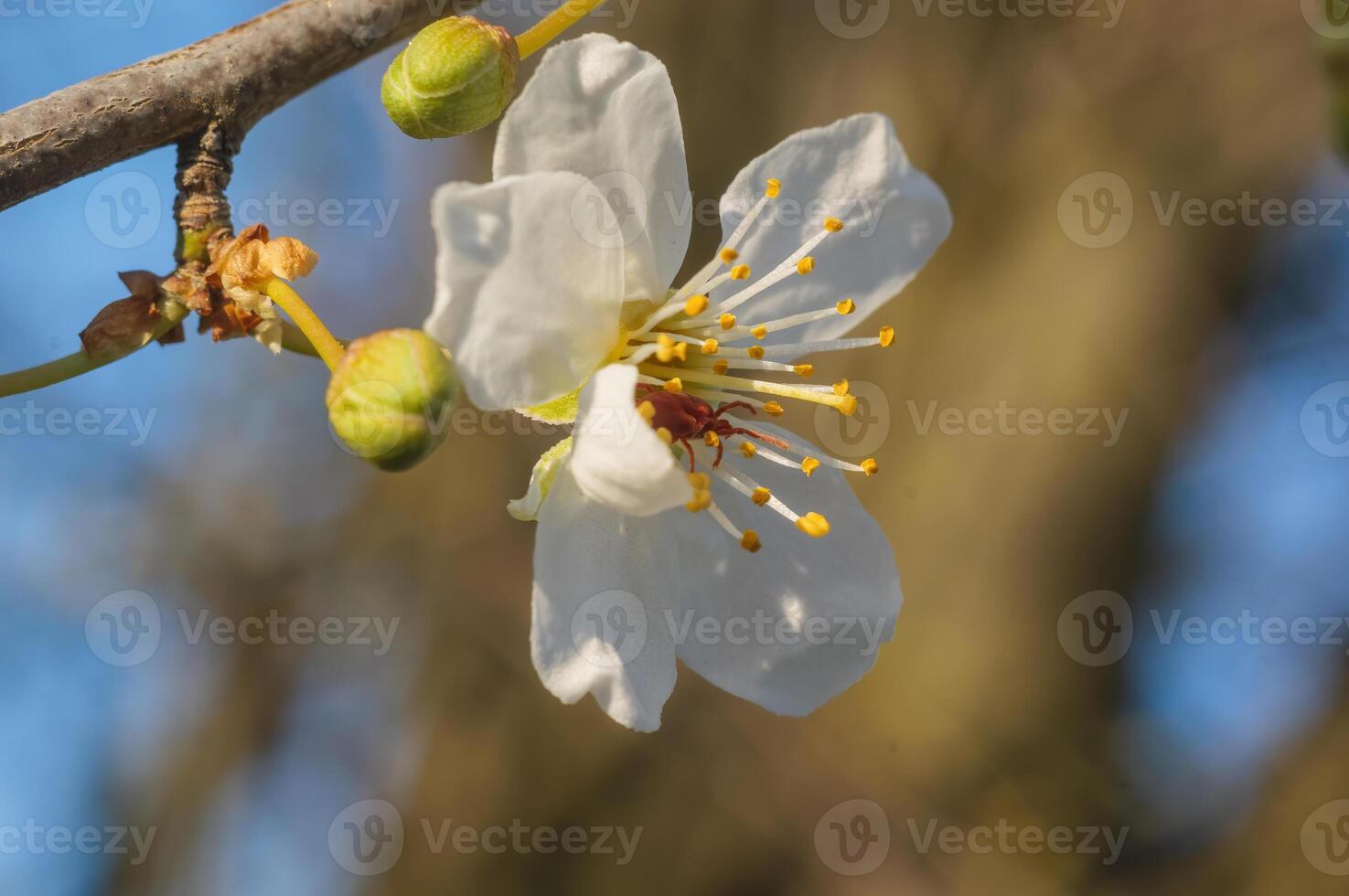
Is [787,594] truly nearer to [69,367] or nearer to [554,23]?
[554,23]

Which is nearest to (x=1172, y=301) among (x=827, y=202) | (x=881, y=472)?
(x=881, y=472)

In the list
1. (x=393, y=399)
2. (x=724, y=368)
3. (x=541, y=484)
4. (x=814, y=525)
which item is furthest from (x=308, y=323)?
(x=814, y=525)

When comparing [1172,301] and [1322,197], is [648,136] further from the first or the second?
[1322,197]

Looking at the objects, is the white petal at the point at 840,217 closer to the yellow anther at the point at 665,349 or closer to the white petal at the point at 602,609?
the yellow anther at the point at 665,349

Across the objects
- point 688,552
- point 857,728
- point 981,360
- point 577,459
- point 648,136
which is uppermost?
point 648,136

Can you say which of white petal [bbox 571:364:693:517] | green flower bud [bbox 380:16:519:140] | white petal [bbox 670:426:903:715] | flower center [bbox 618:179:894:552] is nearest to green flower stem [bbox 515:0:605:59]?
green flower bud [bbox 380:16:519:140]

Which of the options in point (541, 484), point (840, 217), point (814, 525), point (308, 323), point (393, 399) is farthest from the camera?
point (840, 217)

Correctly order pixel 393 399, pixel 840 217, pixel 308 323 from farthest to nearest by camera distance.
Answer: pixel 840 217, pixel 308 323, pixel 393 399

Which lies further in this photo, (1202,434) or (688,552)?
(1202,434)
